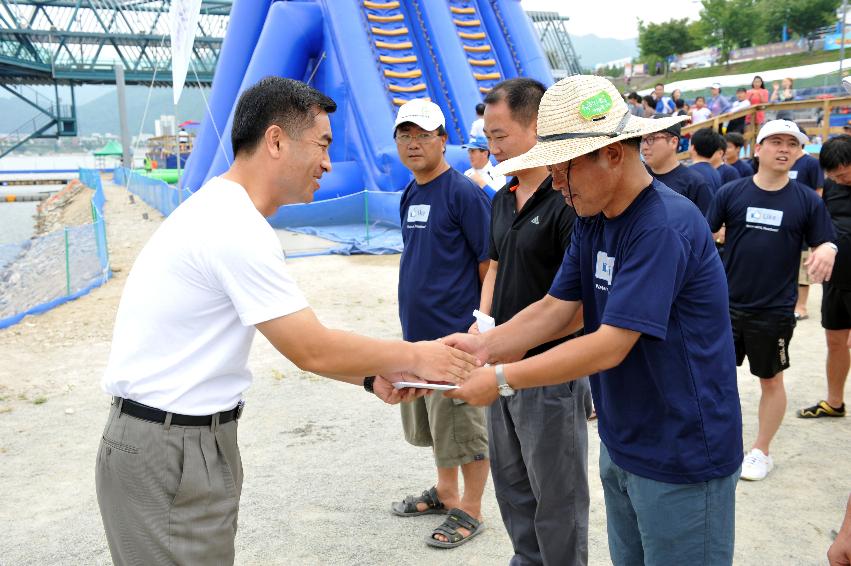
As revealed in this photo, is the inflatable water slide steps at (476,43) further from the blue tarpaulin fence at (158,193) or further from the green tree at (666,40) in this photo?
the green tree at (666,40)

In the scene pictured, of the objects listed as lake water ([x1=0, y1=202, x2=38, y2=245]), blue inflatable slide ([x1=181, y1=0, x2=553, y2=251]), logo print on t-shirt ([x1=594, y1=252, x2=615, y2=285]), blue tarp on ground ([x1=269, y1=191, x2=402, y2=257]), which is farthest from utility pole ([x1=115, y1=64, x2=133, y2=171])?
logo print on t-shirt ([x1=594, y1=252, x2=615, y2=285])

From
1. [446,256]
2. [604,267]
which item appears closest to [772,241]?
[446,256]

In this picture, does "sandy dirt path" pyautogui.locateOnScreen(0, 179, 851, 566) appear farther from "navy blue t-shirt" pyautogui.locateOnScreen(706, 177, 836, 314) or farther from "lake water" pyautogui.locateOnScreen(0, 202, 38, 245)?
"lake water" pyautogui.locateOnScreen(0, 202, 38, 245)

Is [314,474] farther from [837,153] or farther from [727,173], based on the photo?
[727,173]

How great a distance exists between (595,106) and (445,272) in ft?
6.21

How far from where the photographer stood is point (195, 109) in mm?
160250

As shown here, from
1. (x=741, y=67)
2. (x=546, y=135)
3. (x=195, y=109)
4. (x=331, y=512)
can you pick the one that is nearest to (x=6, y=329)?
(x=331, y=512)

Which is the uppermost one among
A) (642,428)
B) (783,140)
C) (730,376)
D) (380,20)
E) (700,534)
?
(380,20)

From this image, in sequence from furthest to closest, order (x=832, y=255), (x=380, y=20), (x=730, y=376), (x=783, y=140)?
(x=380, y=20)
(x=783, y=140)
(x=832, y=255)
(x=730, y=376)

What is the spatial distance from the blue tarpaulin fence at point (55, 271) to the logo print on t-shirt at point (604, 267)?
25.5 feet

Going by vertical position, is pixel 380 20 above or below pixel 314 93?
above

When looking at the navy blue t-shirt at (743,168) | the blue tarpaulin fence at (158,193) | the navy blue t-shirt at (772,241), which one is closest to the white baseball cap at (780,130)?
the navy blue t-shirt at (772,241)

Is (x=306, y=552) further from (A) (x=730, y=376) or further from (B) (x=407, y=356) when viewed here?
(A) (x=730, y=376)

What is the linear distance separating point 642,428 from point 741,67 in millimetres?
45610
